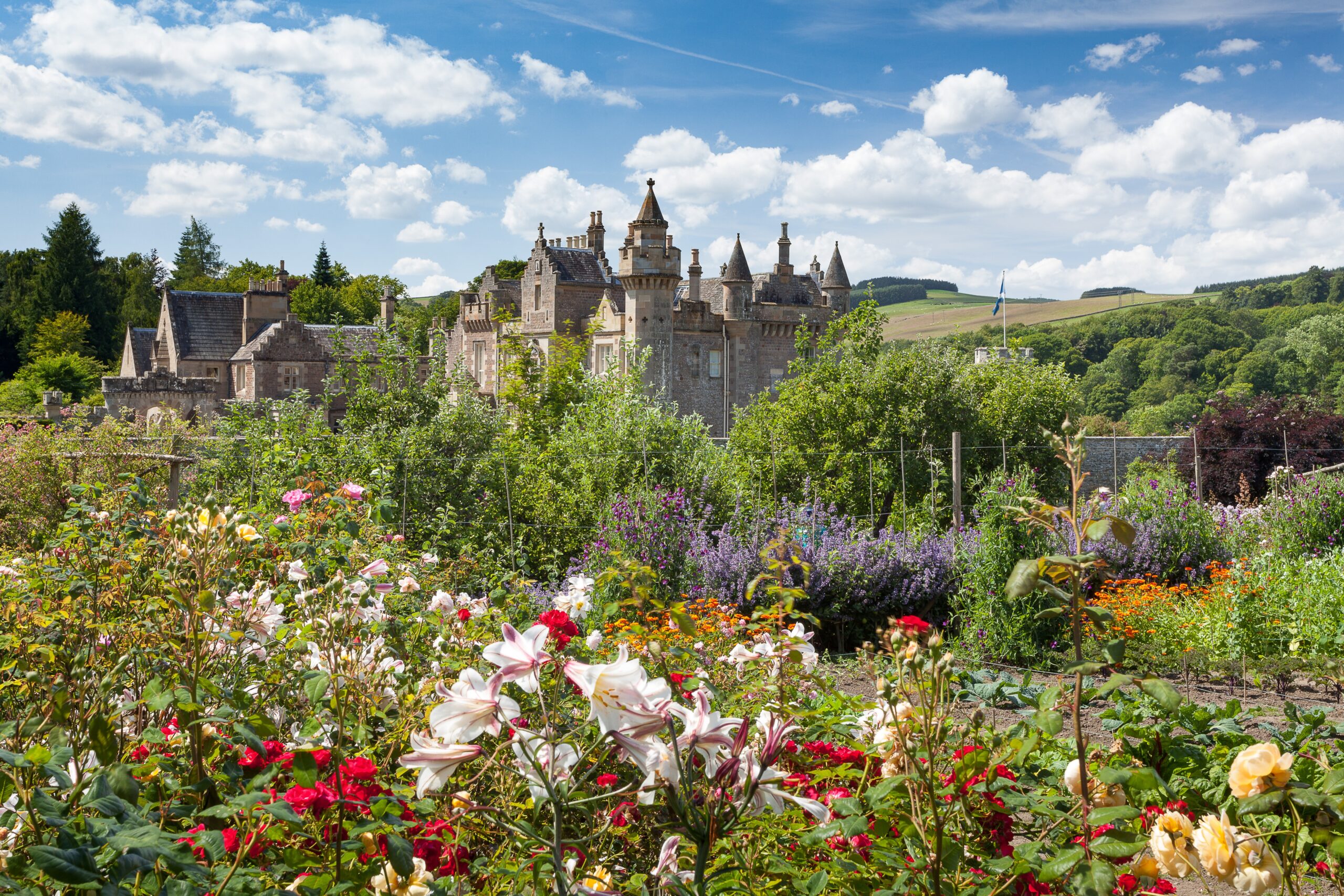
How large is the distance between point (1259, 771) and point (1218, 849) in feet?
0.62

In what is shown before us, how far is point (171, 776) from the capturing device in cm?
234

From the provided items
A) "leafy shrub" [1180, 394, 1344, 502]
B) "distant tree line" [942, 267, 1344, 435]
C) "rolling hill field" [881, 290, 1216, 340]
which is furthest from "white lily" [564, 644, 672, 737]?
"rolling hill field" [881, 290, 1216, 340]

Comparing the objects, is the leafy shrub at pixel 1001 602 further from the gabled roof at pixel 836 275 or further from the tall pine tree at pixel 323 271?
the tall pine tree at pixel 323 271

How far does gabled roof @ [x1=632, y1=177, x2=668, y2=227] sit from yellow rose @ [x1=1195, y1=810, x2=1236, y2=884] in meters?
32.9

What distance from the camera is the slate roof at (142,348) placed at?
139 feet

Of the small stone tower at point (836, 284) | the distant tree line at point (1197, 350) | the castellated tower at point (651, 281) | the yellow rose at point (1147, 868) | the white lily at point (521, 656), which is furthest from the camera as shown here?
the distant tree line at point (1197, 350)

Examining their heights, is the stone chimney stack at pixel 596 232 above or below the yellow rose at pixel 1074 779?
above

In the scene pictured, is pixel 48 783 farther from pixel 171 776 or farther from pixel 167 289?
pixel 167 289

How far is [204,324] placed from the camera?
3981cm

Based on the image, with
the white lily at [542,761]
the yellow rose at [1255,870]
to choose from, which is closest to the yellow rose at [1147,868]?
the yellow rose at [1255,870]

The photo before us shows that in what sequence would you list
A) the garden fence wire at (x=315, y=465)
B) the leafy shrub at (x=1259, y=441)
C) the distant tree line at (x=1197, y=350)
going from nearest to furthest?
the garden fence wire at (x=315, y=465) < the leafy shrub at (x=1259, y=441) < the distant tree line at (x=1197, y=350)

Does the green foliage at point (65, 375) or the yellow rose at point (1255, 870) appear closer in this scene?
the yellow rose at point (1255, 870)

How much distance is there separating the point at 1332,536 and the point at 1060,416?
1043cm

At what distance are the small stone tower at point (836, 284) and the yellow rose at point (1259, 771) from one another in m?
40.9
